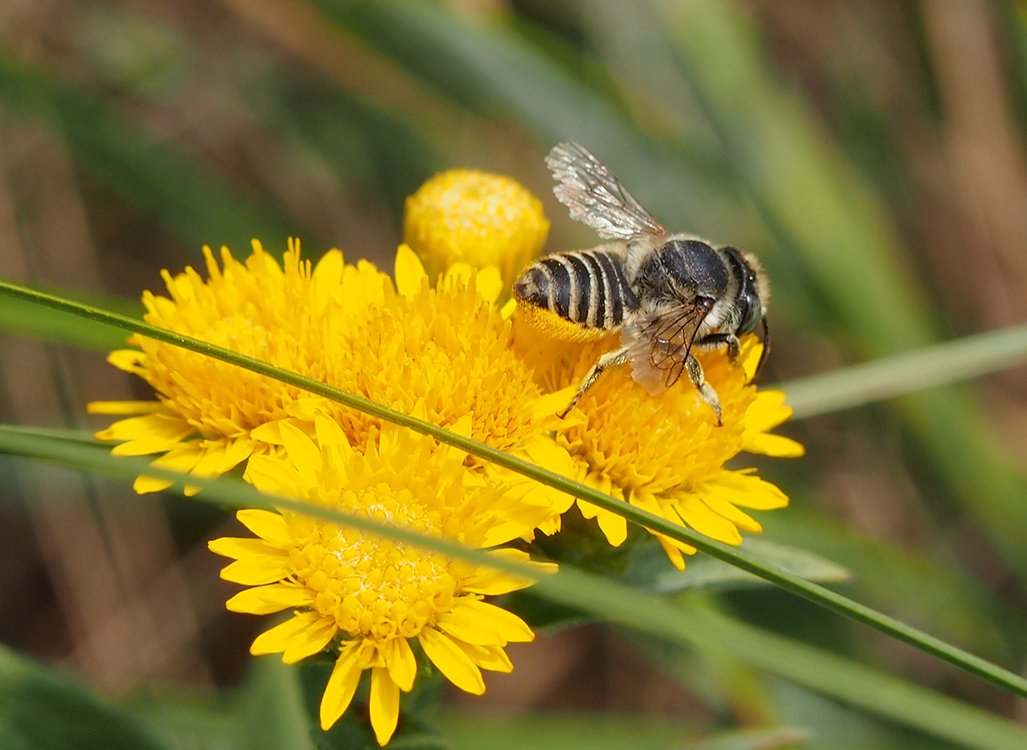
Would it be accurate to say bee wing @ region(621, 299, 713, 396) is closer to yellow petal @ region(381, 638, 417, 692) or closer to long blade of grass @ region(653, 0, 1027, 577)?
yellow petal @ region(381, 638, 417, 692)

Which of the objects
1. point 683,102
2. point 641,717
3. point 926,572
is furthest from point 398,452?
point 683,102

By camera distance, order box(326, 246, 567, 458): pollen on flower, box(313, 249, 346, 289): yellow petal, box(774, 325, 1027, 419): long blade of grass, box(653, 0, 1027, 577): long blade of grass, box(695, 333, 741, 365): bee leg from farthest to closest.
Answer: box(653, 0, 1027, 577): long blade of grass < box(774, 325, 1027, 419): long blade of grass < box(695, 333, 741, 365): bee leg < box(313, 249, 346, 289): yellow petal < box(326, 246, 567, 458): pollen on flower

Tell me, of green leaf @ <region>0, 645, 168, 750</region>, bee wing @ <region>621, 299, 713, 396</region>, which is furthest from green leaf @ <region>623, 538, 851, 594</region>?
green leaf @ <region>0, 645, 168, 750</region>

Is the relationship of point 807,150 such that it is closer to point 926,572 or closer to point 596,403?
point 926,572

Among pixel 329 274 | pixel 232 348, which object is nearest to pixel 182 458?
pixel 232 348

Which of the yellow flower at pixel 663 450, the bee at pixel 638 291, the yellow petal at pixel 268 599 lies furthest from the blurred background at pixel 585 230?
the yellow petal at pixel 268 599

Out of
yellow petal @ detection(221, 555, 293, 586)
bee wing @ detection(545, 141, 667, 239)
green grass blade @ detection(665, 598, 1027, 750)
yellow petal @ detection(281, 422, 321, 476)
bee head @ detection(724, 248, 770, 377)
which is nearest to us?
green grass blade @ detection(665, 598, 1027, 750)

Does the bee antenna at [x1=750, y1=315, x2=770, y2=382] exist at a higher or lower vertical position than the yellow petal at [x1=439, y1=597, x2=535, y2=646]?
higher
